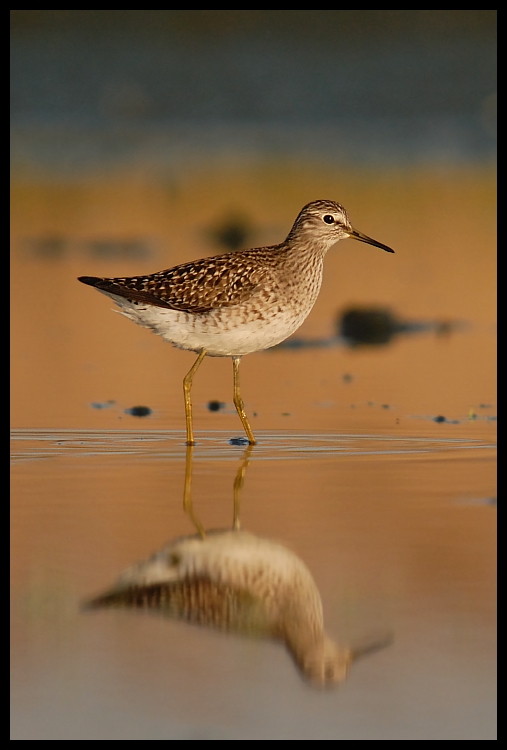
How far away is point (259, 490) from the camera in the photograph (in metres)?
7.69

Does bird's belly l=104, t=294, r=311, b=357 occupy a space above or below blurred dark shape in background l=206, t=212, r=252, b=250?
below

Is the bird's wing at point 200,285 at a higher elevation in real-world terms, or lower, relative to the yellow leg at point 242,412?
higher

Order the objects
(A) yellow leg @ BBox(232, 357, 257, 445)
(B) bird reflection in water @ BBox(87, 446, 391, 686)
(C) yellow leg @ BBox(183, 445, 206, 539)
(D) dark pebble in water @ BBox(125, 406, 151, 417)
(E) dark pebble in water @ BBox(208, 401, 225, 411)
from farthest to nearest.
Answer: (E) dark pebble in water @ BBox(208, 401, 225, 411) < (D) dark pebble in water @ BBox(125, 406, 151, 417) < (A) yellow leg @ BBox(232, 357, 257, 445) < (C) yellow leg @ BBox(183, 445, 206, 539) < (B) bird reflection in water @ BBox(87, 446, 391, 686)

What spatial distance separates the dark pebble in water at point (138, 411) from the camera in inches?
403

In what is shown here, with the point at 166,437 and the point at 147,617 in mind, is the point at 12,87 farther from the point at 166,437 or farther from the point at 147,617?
the point at 147,617

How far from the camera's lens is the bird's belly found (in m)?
9.71

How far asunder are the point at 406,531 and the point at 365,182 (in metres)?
17.2

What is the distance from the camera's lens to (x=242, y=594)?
19.4 feet

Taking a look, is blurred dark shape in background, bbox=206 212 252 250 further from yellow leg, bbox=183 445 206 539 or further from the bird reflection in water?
the bird reflection in water

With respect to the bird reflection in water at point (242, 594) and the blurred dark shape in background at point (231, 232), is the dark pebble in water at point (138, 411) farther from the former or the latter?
the blurred dark shape in background at point (231, 232)

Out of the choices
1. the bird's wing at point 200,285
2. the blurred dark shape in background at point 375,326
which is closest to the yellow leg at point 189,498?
the bird's wing at point 200,285

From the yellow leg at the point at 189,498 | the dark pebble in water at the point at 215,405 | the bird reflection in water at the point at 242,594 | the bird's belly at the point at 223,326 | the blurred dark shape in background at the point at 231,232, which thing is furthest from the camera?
the blurred dark shape in background at the point at 231,232

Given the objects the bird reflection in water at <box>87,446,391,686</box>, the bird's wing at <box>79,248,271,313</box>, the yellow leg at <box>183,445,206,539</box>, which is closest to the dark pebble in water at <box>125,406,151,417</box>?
the bird's wing at <box>79,248,271,313</box>

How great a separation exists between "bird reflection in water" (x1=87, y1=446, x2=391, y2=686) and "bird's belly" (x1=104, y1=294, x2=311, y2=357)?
10.5 feet
